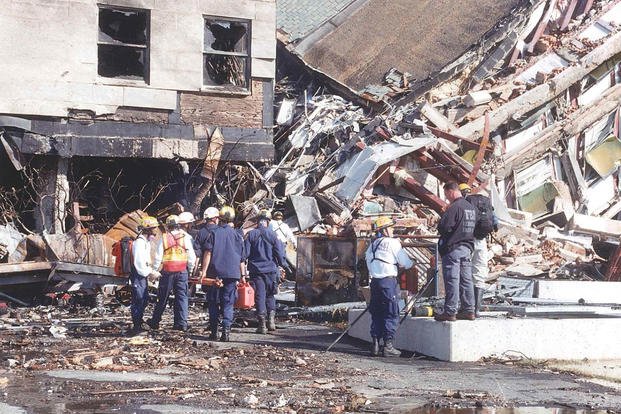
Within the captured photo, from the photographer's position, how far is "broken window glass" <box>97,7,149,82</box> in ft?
73.2

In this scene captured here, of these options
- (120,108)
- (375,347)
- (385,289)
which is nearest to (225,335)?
(375,347)

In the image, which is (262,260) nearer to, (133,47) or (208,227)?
(208,227)

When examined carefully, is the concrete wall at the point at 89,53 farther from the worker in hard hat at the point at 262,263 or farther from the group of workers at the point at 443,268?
the group of workers at the point at 443,268

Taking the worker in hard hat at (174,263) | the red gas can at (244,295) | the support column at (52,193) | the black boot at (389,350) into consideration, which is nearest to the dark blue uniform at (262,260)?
the red gas can at (244,295)

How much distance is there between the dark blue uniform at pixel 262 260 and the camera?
15.8 meters

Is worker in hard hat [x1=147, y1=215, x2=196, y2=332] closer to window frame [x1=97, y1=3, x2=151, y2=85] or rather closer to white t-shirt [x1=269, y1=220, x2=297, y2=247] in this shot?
white t-shirt [x1=269, y1=220, x2=297, y2=247]

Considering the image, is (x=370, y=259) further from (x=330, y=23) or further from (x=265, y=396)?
(x=330, y=23)

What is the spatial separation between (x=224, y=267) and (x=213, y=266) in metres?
0.15

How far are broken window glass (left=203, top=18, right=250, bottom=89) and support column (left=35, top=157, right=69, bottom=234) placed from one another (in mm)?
3368

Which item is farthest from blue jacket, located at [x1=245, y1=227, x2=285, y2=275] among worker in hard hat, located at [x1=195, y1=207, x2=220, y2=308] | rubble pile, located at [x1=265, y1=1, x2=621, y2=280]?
rubble pile, located at [x1=265, y1=1, x2=621, y2=280]

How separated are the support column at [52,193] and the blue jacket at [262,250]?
7.21m

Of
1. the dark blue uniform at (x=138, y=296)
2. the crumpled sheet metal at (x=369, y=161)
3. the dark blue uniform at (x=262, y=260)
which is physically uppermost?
the crumpled sheet metal at (x=369, y=161)

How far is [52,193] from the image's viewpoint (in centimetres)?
2208

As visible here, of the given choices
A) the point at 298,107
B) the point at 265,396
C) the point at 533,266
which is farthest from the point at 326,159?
the point at 265,396
